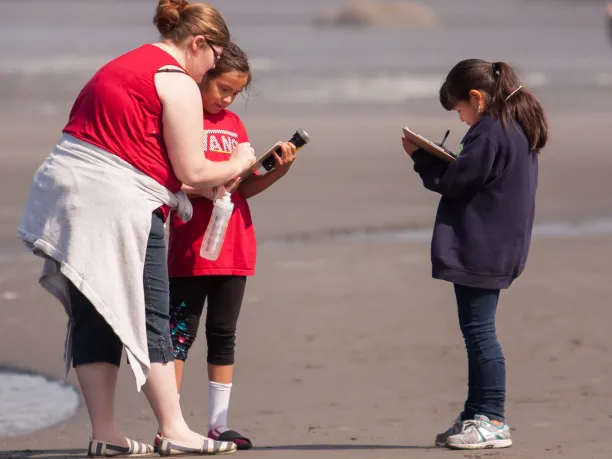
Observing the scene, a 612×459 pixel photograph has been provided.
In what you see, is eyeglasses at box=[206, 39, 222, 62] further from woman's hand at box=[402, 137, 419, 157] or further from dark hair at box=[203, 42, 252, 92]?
woman's hand at box=[402, 137, 419, 157]

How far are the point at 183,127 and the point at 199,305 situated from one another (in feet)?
2.83

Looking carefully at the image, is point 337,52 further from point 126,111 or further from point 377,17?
point 126,111

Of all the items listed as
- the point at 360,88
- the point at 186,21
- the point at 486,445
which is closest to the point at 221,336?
the point at 486,445

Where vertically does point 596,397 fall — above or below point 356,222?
below

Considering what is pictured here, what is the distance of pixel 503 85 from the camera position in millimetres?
4266

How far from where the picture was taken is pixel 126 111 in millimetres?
3832

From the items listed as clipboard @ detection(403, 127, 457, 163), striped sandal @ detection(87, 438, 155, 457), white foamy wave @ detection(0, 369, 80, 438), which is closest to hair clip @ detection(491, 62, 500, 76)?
clipboard @ detection(403, 127, 457, 163)

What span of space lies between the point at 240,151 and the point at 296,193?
7857 mm

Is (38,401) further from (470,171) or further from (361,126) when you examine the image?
(361,126)

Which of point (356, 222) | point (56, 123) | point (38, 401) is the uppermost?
point (56, 123)

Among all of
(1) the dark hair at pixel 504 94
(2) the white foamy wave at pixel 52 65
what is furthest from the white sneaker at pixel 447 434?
(2) the white foamy wave at pixel 52 65

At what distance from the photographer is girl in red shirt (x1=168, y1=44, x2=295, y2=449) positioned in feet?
14.3

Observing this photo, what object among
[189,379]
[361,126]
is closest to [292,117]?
[361,126]

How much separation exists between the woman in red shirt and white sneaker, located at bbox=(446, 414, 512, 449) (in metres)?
1.05
